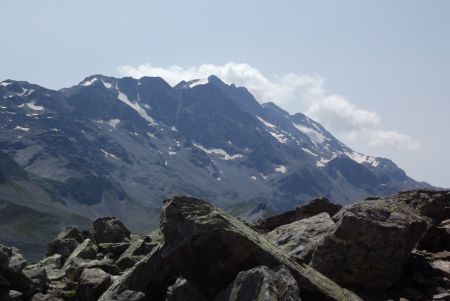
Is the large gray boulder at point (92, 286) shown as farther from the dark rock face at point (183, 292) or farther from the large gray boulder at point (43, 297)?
the dark rock face at point (183, 292)

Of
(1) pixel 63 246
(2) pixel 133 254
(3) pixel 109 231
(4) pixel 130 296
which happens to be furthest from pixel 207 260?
(3) pixel 109 231

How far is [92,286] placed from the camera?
1894 centimetres

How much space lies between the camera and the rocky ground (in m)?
16.3

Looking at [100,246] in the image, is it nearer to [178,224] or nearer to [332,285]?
[178,224]

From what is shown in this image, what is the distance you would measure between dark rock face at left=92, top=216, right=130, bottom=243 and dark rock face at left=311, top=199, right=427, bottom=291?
16.7m

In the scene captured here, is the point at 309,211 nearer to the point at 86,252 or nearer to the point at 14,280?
the point at 86,252

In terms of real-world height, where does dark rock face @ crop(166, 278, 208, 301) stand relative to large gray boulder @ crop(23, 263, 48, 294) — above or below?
above

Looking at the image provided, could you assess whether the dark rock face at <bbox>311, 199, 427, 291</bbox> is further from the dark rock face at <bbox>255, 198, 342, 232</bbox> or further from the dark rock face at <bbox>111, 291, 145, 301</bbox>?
the dark rock face at <bbox>255, 198, 342, 232</bbox>

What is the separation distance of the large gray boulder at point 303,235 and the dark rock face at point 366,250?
1.37m

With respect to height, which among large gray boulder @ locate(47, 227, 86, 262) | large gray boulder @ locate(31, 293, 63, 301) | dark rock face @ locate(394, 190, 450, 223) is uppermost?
dark rock face @ locate(394, 190, 450, 223)

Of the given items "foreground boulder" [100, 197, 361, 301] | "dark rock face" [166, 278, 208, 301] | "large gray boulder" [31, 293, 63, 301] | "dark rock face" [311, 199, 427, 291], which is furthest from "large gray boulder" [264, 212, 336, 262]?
"large gray boulder" [31, 293, 63, 301]

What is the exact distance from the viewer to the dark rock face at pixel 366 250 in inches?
755

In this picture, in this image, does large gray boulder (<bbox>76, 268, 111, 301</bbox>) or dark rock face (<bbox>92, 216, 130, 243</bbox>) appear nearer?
large gray boulder (<bbox>76, 268, 111, 301</bbox>)

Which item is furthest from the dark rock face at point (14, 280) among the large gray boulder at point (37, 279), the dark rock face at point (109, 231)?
the dark rock face at point (109, 231)
